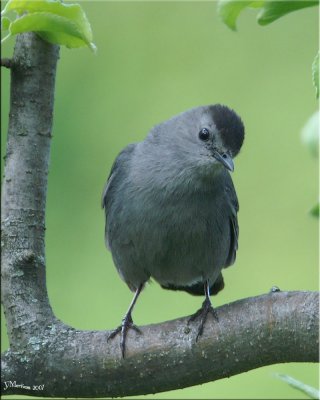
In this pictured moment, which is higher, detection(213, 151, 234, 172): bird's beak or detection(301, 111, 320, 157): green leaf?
detection(213, 151, 234, 172): bird's beak

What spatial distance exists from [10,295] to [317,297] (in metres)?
1.13

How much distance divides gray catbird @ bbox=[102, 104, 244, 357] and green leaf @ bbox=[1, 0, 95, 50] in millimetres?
1224

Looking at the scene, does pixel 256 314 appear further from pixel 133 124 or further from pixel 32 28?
pixel 133 124

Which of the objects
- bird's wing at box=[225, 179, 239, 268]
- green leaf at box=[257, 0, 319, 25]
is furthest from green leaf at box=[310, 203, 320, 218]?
bird's wing at box=[225, 179, 239, 268]

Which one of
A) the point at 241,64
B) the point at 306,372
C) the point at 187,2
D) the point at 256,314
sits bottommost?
the point at 306,372

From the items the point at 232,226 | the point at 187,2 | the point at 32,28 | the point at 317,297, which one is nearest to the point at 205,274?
the point at 232,226

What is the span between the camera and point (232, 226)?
357 cm

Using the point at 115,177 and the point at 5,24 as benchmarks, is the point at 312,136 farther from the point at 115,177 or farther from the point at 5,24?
the point at 115,177

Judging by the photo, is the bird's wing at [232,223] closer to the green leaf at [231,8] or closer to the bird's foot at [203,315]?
the bird's foot at [203,315]

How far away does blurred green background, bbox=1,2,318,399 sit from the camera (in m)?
4.44

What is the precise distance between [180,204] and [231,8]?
1731 mm

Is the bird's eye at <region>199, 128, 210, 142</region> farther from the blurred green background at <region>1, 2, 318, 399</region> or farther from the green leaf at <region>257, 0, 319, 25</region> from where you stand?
the green leaf at <region>257, 0, 319, 25</region>

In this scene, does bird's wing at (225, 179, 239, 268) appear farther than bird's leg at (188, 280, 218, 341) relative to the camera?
Yes

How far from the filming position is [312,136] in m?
1.23
